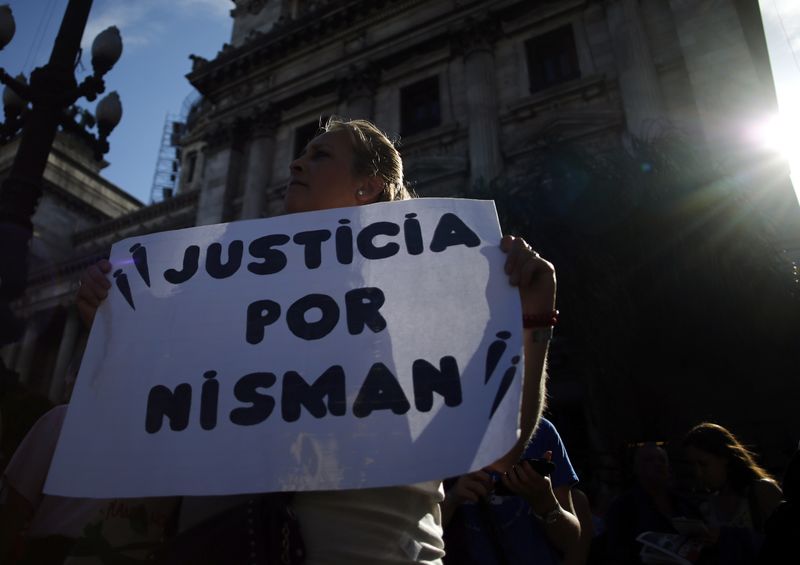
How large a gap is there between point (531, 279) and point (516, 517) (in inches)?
51.9

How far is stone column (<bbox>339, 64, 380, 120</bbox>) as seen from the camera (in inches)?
620

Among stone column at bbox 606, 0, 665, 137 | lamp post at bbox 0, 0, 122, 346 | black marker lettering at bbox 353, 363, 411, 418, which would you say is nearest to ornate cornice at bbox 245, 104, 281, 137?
stone column at bbox 606, 0, 665, 137

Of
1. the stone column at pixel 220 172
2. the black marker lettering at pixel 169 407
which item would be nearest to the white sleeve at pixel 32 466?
the black marker lettering at pixel 169 407

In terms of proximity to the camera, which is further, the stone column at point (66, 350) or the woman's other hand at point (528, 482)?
the stone column at point (66, 350)

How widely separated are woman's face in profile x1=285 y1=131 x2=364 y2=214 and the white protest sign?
16 centimetres

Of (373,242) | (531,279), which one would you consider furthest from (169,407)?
(531,279)

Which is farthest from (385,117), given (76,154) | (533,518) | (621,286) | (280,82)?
(76,154)

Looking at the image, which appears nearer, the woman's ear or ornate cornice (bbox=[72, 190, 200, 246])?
the woman's ear

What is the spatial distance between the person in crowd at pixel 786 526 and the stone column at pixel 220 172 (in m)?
16.6

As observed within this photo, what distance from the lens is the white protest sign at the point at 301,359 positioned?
119 centimetres

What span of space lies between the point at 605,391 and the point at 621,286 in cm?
156

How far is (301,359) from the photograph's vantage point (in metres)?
1.34

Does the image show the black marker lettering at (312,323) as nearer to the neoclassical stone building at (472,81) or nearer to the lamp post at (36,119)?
the lamp post at (36,119)

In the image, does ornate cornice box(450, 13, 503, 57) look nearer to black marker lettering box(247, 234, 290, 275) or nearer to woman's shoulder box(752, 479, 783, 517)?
woman's shoulder box(752, 479, 783, 517)
